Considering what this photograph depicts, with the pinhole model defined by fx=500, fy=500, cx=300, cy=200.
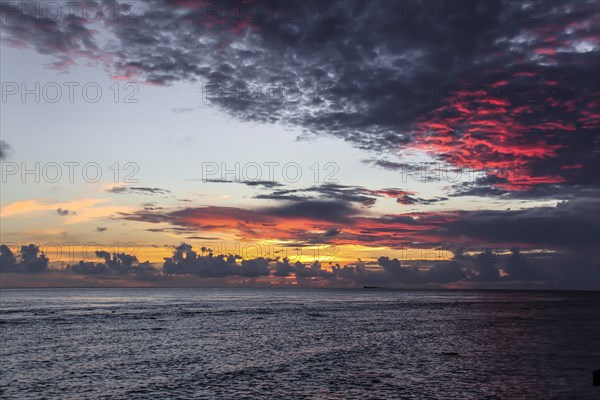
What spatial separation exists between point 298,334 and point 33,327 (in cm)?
4848

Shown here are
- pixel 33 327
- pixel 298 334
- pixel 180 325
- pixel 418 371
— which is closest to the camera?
pixel 418 371

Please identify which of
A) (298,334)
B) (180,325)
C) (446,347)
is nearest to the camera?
(446,347)

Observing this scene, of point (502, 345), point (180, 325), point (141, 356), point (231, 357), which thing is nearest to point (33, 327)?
point (180, 325)

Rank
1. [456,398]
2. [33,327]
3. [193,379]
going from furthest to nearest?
[33,327]
[193,379]
[456,398]

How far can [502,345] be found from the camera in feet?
222

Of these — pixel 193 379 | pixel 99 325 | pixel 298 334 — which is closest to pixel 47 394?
pixel 193 379

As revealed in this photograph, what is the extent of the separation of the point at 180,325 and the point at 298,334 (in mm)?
28262

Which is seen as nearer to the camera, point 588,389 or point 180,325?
point 588,389

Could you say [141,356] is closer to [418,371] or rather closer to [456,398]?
[418,371]

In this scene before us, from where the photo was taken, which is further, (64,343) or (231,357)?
(64,343)

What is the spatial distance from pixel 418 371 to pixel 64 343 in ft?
157

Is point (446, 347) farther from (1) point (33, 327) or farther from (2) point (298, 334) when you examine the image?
(1) point (33, 327)

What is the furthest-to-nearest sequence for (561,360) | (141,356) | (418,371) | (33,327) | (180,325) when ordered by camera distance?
(180,325) < (33,327) < (141,356) < (561,360) < (418,371)

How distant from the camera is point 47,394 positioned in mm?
37844
